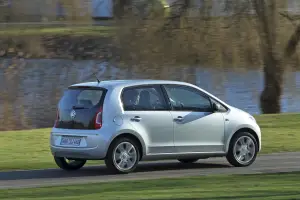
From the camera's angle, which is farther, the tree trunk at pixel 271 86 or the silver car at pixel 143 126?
the tree trunk at pixel 271 86

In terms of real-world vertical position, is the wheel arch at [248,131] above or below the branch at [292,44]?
below

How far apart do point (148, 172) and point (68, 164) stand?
1.50 m

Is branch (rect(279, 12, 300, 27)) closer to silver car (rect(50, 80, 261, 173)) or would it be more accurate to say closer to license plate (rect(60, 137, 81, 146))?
silver car (rect(50, 80, 261, 173))

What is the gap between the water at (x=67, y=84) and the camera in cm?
2531

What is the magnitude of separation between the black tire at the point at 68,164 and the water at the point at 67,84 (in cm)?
1021

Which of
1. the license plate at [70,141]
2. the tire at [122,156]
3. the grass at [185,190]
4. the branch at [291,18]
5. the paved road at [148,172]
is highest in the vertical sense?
the branch at [291,18]

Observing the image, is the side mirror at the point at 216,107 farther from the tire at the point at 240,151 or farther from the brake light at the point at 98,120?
the brake light at the point at 98,120

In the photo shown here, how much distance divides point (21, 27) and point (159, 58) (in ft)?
14.0

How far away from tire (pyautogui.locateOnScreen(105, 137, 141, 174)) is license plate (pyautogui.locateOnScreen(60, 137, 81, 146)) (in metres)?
0.56

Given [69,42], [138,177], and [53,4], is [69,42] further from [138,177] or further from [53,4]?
[138,177]

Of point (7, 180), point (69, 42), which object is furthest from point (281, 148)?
point (69, 42)

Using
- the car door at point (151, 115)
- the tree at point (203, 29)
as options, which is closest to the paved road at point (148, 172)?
the car door at point (151, 115)

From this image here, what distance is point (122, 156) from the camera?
13.1 metres

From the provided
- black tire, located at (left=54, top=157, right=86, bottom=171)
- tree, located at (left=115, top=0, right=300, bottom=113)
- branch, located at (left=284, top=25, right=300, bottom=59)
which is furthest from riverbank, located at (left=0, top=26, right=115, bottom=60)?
black tire, located at (left=54, top=157, right=86, bottom=171)
